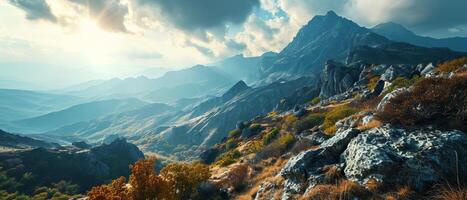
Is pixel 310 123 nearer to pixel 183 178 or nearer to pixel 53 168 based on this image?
pixel 183 178

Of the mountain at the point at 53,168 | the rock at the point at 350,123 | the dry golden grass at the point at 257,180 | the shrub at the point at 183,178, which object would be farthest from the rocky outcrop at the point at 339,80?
the dry golden grass at the point at 257,180

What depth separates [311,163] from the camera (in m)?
18.7

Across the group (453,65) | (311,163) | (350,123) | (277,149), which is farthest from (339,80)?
(311,163)

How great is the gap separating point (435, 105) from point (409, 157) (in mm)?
4306

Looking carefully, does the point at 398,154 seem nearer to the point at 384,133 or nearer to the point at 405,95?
the point at 384,133

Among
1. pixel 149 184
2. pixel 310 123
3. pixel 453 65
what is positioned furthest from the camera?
pixel 453 65

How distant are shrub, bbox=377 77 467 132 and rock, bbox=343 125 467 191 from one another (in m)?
1.09

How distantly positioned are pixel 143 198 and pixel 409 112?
17.4 metres

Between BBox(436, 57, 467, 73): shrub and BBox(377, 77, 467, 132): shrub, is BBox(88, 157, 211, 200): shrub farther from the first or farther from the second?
BBox(436, 57, 467, 73): shrub

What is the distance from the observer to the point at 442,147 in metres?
14.5

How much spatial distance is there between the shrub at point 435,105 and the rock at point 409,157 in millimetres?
1086

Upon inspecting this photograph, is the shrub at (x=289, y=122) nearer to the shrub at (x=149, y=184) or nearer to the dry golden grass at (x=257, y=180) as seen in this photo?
the shrub at (x=149, y=184)

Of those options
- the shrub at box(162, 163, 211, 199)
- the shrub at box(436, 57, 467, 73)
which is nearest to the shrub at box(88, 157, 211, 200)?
the shrub at box(162, 163, 211, 199)

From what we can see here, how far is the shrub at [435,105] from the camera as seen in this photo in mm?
16312
